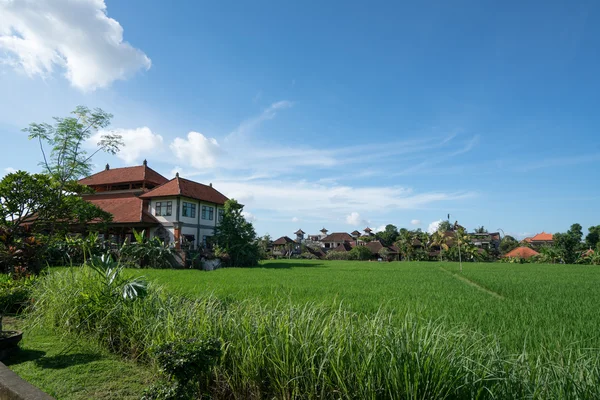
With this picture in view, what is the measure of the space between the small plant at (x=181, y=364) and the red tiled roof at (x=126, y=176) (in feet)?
97.4

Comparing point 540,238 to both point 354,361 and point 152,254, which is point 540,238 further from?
point 354,361

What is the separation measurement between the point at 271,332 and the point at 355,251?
149ft

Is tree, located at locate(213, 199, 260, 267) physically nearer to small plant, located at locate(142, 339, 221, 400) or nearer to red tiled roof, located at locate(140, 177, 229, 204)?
red tiled roof, located at locate(140, 177, 229, 204)

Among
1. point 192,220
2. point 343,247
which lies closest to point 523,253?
point 343,247

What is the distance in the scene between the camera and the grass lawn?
10.7ft

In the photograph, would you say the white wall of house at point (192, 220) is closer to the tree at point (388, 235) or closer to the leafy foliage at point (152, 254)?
the leafy foliage at point (152, 254)

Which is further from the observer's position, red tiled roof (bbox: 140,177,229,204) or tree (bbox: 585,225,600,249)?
tree (bbox: 585,225,600,249)

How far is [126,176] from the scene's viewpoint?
3103 centimetres

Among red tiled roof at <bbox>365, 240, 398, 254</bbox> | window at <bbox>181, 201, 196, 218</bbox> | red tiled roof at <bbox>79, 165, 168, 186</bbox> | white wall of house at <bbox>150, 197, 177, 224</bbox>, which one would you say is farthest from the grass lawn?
red tiled roof at <bbox>365, 240, 398, 254</bbox>

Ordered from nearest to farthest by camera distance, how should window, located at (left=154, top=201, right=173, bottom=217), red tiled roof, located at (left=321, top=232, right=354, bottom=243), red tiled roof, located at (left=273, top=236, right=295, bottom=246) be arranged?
window, located at (left=154, top=201, right=173, bottom=217)
red tiled roof, located at (left=273, top=236, right=295, bottom=246)
red tiled roof, located at (left=321, top=232, right=354, bottom=243)

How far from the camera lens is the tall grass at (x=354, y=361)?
7.89 feet

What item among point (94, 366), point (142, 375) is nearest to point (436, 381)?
point (142, 375)

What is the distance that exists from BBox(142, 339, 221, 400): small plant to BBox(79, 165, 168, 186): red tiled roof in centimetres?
2968

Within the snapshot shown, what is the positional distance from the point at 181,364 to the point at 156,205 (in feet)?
87.2
